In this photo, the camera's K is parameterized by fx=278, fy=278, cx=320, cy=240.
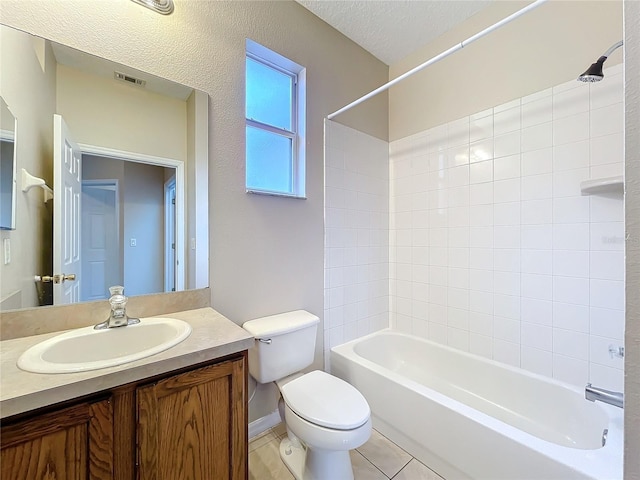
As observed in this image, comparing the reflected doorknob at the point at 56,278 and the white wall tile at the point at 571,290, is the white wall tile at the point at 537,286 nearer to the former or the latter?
the white wall tile at the point at 571,290

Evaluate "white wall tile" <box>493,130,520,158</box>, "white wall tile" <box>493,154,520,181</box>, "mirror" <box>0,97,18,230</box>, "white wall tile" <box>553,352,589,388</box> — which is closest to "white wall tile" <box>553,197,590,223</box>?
"white wall tile" <box>493,154,520,181</box>

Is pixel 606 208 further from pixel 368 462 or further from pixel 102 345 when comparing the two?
pixel 102 345

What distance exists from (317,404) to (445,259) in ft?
4.54

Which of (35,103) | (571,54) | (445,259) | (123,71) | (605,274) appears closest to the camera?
(35,103)

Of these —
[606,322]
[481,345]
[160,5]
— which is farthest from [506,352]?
[160,5]

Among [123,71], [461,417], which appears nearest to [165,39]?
[123,71]

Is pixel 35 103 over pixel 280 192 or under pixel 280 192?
over

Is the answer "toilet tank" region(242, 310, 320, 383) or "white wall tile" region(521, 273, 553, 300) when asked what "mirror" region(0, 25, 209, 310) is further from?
"white wall tile" region(521, 273, 553, 300)

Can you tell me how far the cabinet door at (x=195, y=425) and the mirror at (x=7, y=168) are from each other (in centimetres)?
79

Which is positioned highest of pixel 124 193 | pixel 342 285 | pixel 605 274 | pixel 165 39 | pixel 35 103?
pixel 165 39

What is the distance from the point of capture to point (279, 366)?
153 cm

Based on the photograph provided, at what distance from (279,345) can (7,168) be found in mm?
1313

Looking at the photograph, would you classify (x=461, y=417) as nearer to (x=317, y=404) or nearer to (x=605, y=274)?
(x=317, y=404)

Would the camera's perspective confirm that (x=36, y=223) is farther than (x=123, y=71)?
No
